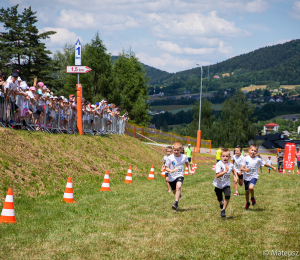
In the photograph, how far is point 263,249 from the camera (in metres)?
6.08

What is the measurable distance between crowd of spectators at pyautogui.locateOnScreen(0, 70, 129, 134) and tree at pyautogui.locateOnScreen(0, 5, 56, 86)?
92.4 feet

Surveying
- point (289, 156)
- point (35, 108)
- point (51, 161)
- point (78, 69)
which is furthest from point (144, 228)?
point (289, 156)

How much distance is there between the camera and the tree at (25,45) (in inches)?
1801

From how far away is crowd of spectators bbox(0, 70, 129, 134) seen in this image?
13103mm

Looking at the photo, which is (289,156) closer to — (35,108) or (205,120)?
(35,108)

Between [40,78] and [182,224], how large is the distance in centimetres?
4277

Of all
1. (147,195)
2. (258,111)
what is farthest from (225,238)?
(258,111)

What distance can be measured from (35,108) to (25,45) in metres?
35.2

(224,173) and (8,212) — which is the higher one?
(224,173)

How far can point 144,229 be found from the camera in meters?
7.30

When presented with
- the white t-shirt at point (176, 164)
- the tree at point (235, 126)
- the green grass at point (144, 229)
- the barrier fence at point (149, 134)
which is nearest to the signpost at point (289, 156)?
the barrier fence at point (149, 134)

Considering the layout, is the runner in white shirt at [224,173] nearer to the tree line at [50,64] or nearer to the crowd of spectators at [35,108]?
the crowd of spectators at [35,108]

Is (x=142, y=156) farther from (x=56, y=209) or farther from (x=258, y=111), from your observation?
(x=258, y=111)

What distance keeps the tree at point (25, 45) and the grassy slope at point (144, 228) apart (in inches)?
1467
